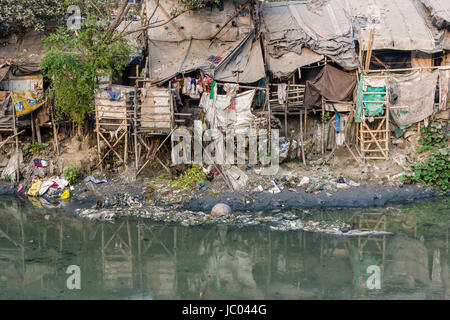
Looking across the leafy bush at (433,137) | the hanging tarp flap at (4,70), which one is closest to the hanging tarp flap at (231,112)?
the leafy bush at (433,137)

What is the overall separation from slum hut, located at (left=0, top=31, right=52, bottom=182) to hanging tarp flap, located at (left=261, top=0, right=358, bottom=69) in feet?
23.7

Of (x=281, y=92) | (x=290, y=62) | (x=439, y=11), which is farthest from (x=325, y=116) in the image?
(x=439, y=11)

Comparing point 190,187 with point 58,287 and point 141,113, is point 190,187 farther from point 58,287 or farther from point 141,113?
point 58,287

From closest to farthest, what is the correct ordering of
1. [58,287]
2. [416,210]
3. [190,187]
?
[58,287] < [416,210] < [190,187]

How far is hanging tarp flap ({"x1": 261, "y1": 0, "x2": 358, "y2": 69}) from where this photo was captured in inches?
502

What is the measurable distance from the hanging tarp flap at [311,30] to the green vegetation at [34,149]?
7708 millimetres

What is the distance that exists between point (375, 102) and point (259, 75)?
3435mm

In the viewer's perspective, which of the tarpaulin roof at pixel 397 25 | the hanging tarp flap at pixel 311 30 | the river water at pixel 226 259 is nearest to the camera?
the river water at pixel 226 259

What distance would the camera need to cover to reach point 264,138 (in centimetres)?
1184

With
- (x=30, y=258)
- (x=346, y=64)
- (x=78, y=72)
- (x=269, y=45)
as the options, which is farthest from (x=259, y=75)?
(x=30, y=258)

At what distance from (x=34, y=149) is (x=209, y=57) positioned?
20.2 ft

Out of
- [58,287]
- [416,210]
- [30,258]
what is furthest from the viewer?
[416,210]

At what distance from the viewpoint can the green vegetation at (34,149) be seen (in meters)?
13.2

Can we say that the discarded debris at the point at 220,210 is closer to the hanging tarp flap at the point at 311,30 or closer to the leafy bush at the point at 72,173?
the leafy bush at the point at 72,173
